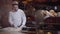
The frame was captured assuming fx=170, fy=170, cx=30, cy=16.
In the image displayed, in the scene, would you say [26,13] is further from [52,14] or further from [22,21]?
[52,14]

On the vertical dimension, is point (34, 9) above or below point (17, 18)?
above

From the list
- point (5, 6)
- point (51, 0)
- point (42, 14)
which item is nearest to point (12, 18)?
point (5, 6)

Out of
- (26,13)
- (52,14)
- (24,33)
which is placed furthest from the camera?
(26,13)

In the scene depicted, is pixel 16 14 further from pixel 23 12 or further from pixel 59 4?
pixel 59 4

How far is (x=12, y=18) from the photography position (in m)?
2.04

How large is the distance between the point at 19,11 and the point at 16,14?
2.0 inches

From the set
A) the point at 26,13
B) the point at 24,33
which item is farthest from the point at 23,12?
the point at 24,33

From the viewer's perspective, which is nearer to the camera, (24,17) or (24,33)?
(24,33)

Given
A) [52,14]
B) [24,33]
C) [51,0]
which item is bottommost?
[24,33]

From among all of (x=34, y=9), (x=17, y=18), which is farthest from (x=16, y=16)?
(x=34, y=9)

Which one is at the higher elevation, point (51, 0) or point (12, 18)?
point (51, 0)

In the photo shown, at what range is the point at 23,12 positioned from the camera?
208 centimetres

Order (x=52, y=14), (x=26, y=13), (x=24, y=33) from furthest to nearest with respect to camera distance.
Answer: (x=26, y=13) → (x=52, y=14) → (x=24, y=33)

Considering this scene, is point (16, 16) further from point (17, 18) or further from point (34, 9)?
point (34, 9)
